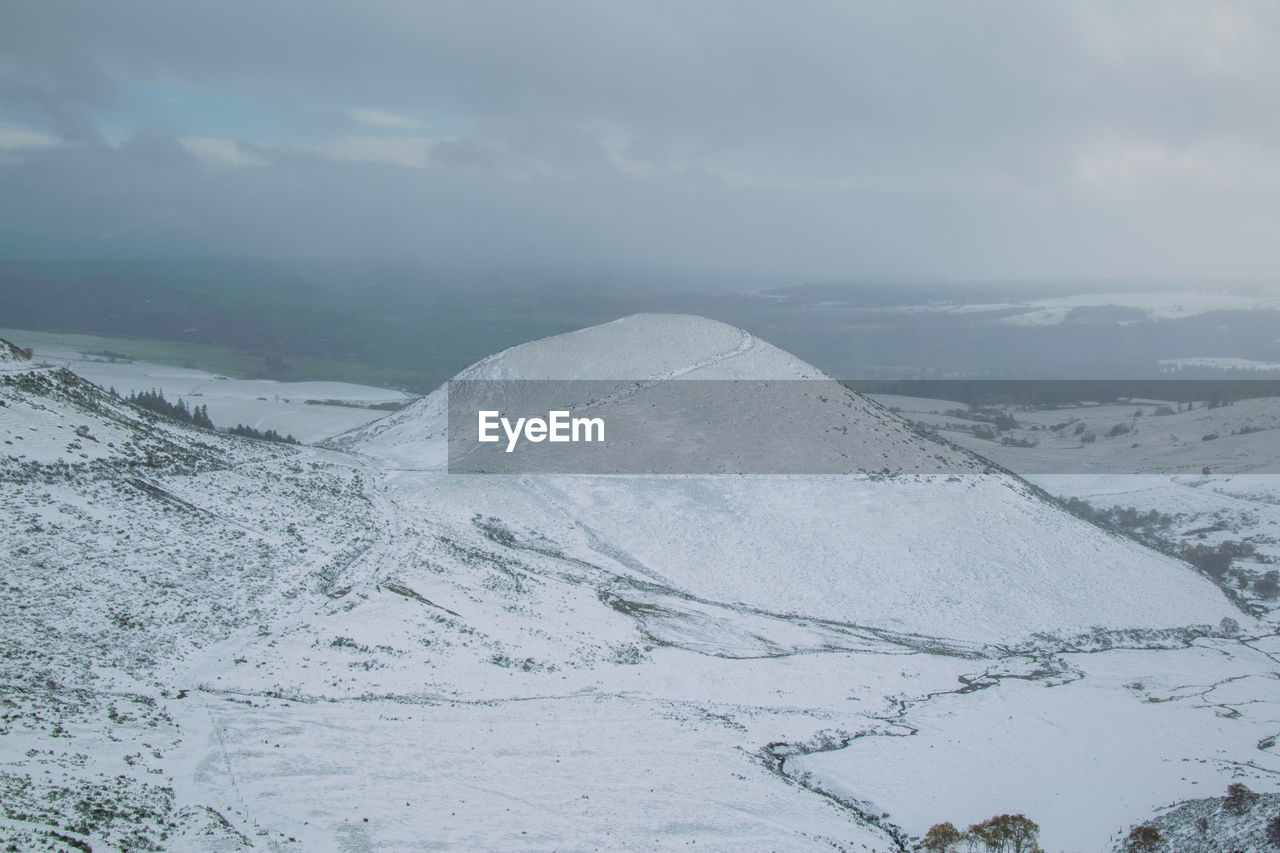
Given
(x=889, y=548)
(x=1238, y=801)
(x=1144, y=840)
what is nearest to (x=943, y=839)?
(x=1144, y=840)

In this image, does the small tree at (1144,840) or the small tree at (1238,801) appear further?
the small tree at (1238,801)

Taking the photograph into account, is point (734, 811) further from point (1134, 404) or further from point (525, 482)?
point (1134, 404)

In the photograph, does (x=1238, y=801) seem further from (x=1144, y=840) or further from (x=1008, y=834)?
(x=1008, y=834)
